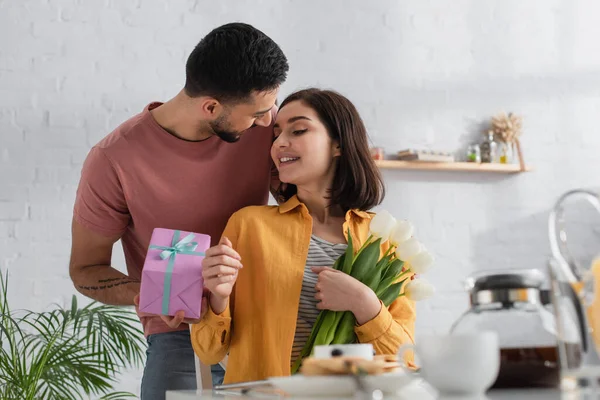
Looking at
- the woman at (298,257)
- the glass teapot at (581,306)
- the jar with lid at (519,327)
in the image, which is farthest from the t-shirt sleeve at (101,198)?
the glass teapot at (581,306)

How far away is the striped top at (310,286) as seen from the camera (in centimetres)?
187

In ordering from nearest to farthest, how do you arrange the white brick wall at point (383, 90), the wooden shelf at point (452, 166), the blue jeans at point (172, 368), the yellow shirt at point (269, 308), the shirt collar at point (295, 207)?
the yellow shirt at point (269, 308) < the shirt collar at point (295, 207) < the blue jeans at point (172, 368) < the white brick wall at point (383, 90) < the wooden shelf at point (452, 166)

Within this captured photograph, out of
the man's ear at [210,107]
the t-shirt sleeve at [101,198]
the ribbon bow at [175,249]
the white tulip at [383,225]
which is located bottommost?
the ribbon bow at [175,249]

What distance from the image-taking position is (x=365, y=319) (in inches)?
68.5

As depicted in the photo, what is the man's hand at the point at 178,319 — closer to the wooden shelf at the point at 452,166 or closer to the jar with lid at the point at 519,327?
the jar with lid at the point at 519,327

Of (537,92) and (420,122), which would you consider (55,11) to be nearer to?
(420,122)

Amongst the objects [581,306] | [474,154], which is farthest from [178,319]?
[474,154]

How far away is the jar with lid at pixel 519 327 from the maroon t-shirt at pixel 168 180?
4.03 ft

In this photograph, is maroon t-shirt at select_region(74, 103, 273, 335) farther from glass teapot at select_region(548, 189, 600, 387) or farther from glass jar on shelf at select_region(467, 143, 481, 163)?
glass jar on shelf at select_region(467, 143, 481, 163)

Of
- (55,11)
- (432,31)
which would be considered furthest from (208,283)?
(432,31)

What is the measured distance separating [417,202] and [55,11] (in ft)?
7.02

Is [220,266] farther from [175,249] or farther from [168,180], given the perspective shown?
[168,180]

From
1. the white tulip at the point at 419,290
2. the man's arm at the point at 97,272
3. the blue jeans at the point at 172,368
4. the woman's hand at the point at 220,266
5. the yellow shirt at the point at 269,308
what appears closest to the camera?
the woman's hand at the point at 220,266

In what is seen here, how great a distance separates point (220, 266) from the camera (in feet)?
5.20
